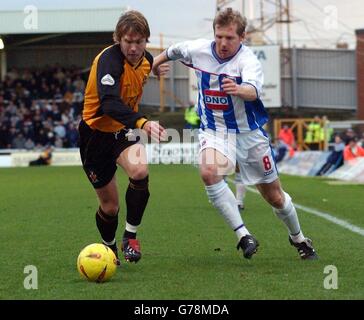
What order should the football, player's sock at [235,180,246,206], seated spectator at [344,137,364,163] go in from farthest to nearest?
seated spectator at [344,137,364,163] < player's sock at [235,180,246,206] < the football

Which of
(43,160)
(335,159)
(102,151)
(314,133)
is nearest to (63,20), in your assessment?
(43,160)

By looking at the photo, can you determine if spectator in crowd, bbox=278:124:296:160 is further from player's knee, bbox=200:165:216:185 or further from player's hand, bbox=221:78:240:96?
player's hand, bbox=221:78:240:96

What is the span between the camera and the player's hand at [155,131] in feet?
21.4

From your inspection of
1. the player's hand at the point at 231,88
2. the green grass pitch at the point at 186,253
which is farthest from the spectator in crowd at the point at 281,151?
the player's hand at the point at 231,88

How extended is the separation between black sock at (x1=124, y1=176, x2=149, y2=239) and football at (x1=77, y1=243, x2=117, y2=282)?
0.79 metres

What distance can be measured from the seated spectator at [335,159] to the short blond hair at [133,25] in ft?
54.5

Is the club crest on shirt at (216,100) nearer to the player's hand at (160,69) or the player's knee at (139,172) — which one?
the player's hand at (160,69)

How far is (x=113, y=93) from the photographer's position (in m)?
7.16

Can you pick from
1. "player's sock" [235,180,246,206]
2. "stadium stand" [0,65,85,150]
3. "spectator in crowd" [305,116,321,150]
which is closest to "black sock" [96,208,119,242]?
"player's sock" [235,180,246,206]

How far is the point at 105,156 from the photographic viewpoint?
763 centimetres

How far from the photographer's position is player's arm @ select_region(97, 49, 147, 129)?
7.05m

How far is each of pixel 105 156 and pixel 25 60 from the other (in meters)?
42.4
